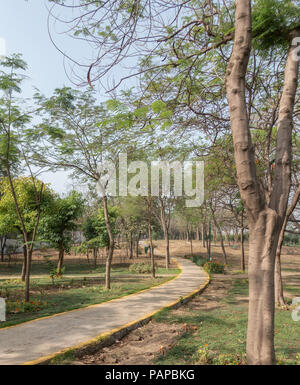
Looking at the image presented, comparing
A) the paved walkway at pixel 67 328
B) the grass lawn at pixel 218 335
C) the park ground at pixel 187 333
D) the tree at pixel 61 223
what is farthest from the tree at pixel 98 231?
the grass lawn at pixel 218 335

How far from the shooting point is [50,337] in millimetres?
5074

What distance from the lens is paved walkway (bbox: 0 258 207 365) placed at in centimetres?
441

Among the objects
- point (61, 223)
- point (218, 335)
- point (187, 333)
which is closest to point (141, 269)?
point (61, 223)

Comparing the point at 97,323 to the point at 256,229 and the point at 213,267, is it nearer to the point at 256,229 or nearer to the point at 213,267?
the point at 256,229

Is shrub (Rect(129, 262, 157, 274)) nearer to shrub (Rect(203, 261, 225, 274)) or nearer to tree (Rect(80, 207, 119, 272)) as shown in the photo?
tree (Rect(80, 207, 119, 272))

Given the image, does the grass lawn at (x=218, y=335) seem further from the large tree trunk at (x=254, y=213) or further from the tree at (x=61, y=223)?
the tree at (x=61, y=223)

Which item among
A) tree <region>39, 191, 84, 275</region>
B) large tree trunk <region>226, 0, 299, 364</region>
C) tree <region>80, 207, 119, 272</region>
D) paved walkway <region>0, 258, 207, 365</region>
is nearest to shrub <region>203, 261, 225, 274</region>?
tree <region>80, 207, 119, 272</region>

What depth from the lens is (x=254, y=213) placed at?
3.31 m

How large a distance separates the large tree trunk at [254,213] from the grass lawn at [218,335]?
0.77 metres

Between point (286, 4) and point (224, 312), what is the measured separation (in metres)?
7.06

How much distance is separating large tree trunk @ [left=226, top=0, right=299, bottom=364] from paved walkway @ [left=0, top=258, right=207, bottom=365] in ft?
10.2

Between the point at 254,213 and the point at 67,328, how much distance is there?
4.52 meters
